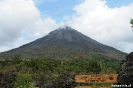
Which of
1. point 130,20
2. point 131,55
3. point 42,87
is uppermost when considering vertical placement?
point 130,20

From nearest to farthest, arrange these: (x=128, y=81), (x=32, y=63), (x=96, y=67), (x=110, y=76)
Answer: (x=128, y=81) < (x=110, y=76) < (x=96, y=67) < (x=32, y=63)

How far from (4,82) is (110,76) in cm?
1113

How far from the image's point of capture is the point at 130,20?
27.9m

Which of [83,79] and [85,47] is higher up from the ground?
[85,47]

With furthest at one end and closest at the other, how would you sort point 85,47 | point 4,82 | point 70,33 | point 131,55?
point 70,33, point 85,47, point 4,82, point 131,55

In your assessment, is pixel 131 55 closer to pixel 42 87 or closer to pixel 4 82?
pixel 42 87

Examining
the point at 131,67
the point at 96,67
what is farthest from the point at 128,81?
the point at 96,67

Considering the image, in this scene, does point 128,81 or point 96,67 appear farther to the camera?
point 96,67

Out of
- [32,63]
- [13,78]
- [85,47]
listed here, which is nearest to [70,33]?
[85,47]

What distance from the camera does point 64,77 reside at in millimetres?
18141

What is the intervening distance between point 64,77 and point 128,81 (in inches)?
382

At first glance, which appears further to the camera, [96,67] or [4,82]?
[96,67]

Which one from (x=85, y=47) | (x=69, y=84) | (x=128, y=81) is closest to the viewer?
(x=128, y=81)

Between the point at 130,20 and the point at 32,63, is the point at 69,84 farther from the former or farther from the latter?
the point at 32,63
